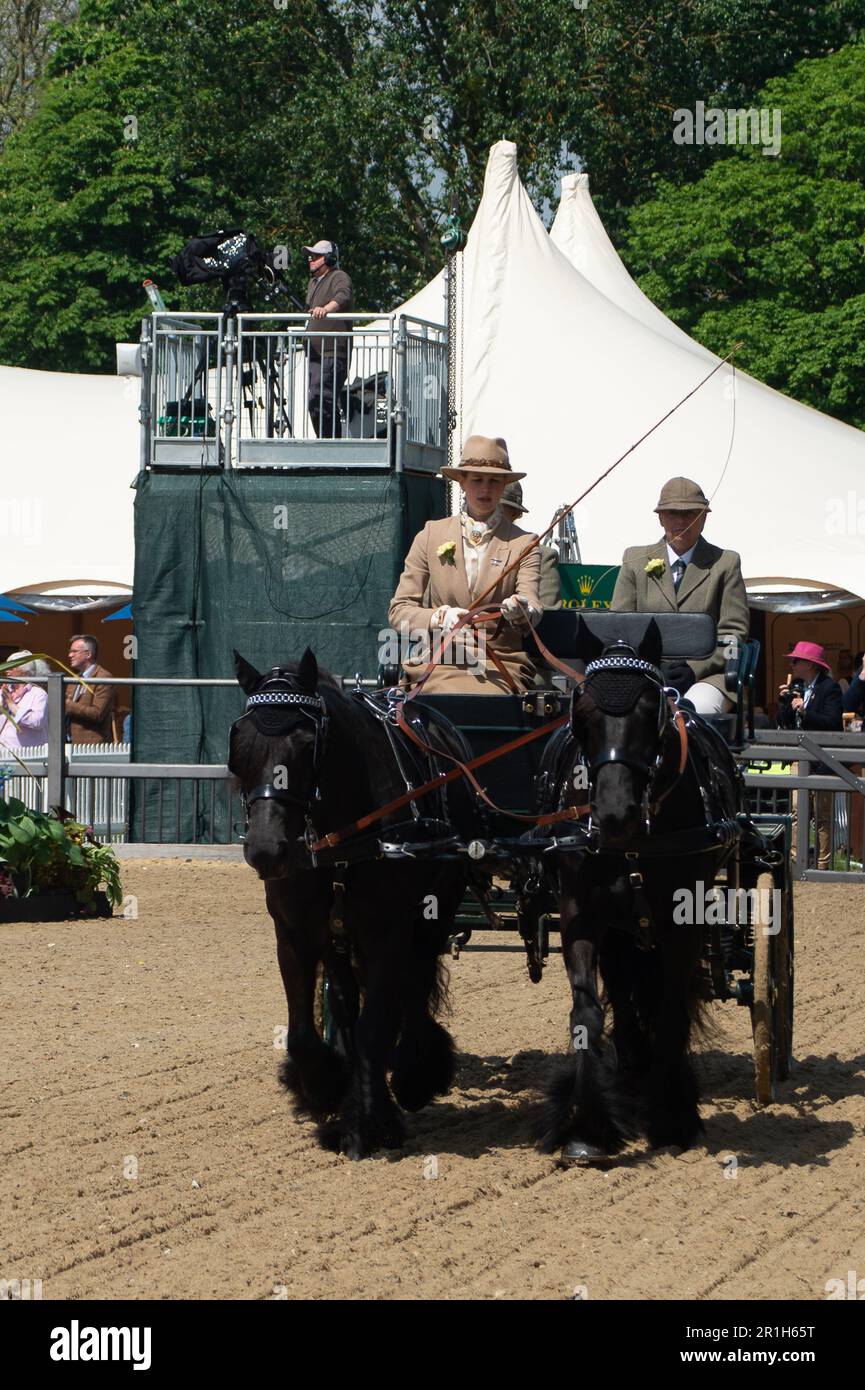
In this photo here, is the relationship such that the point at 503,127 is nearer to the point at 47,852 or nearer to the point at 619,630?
the point at 47,852

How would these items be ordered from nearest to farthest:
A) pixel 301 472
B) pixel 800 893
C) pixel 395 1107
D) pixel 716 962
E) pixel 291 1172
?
pixel 291 1172, pixel 395 1107, pixel 716 962, pixel 800 893, pixel 301 472

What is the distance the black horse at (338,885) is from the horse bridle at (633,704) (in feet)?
2.73

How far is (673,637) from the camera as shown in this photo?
7.32 m

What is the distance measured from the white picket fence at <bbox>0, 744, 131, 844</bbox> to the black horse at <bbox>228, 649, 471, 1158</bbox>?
30.0 ft

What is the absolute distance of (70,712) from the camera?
16719mm

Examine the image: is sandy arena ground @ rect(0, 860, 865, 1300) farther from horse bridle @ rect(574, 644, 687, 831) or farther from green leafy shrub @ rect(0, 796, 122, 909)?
green leafy shrub @ rect(0, 796, 122, 909)

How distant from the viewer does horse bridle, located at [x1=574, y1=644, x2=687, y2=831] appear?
6.04 m

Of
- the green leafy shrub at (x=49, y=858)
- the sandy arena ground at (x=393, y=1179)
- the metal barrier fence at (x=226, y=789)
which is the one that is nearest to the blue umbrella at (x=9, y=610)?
the metal barrier fence at (x=226, y=789)

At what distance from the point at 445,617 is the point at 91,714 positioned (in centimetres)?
1004

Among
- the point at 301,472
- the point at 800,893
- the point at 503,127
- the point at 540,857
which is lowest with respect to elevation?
the point at 800,893

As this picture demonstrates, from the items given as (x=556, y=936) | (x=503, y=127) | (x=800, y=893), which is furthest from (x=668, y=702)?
(x=503, y=127)

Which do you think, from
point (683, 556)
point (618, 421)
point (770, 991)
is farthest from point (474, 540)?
point (618, 421)

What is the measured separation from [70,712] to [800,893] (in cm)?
637

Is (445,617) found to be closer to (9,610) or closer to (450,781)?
(450,781)
